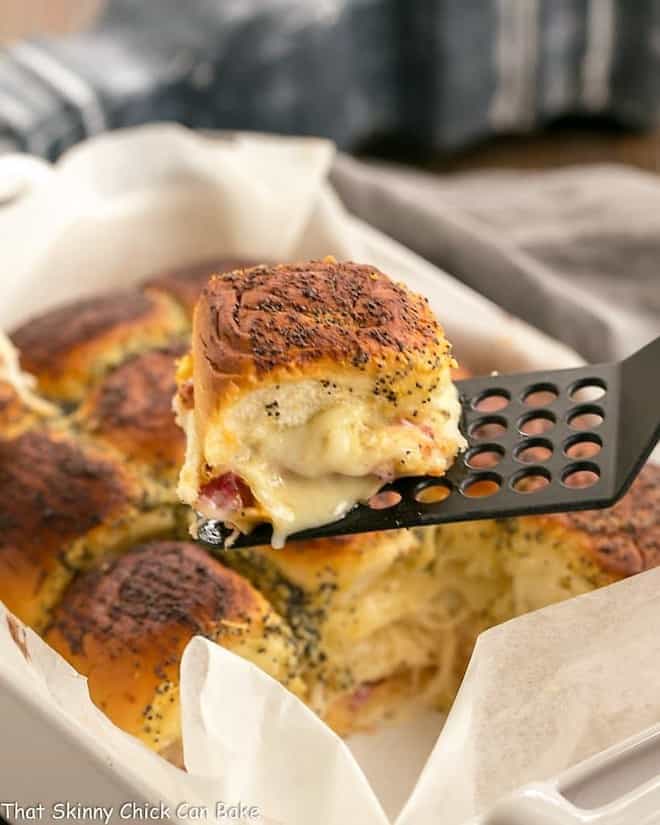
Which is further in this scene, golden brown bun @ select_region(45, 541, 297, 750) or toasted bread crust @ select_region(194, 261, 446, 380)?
golden brown bun @ select_region(45, 541, 297, 750)

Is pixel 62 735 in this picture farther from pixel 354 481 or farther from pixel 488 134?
pixel 488 134

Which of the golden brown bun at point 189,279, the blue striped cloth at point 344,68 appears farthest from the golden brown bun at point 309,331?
the blue striped cloth at point 344,68

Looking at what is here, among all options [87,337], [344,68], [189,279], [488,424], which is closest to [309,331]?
[488,424]

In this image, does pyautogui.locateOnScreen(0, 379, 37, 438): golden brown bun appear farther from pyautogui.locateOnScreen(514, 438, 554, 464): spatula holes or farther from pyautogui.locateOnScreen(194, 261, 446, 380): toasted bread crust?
pyautogui.locateOnScreen(514, 438, 554, 464): spatula holes

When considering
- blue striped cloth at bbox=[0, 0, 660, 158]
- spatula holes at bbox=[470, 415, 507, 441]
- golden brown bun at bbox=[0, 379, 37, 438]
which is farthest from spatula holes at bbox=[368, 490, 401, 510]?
blue striped cloth at bbox=[0, 0, 660, 158]

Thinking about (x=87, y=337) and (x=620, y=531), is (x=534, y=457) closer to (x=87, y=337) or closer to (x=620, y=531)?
(x=620, y=531)

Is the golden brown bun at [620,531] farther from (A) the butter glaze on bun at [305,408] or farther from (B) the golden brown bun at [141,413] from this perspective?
(B) the golden brown bun at [141,413]
